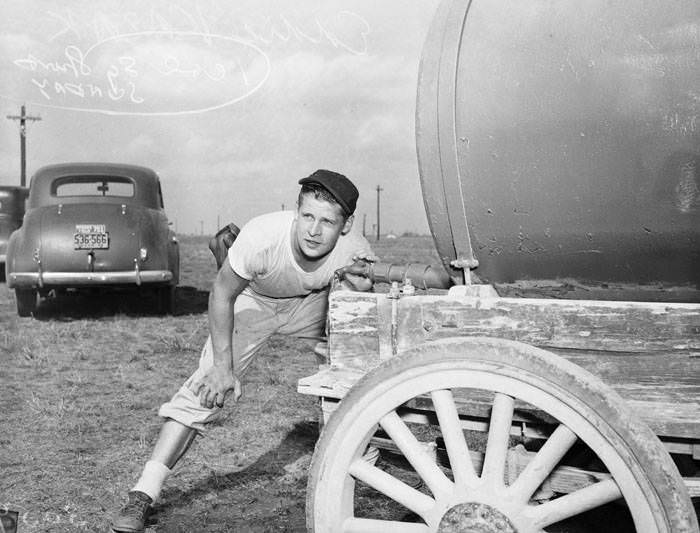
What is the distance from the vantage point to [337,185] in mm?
2795

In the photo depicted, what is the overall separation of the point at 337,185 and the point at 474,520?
1433 mm

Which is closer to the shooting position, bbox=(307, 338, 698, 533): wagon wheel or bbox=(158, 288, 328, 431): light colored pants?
bbox=(307, 338, 698, 533): wagon wheel

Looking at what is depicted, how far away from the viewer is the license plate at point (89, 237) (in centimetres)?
865

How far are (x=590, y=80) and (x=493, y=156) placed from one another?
0.32 meters

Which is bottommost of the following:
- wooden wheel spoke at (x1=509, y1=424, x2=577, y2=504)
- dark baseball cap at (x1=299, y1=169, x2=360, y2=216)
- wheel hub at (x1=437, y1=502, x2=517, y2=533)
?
wheel hub at (x1=437, y1=502, x2=517, y2=533)

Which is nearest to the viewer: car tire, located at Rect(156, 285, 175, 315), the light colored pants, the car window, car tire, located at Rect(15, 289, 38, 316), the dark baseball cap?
the dark baseball cap

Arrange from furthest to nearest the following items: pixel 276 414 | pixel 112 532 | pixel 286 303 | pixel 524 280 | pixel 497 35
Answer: pixel 276 414
pixel 286 303
pixel 112 532
pixel 524 280
pixel 497 35

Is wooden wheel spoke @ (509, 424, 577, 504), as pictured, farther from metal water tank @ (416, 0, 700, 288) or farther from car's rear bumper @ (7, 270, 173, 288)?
car's rear bumper @ (7, 270, 173, 288)

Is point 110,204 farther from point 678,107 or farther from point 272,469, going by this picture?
point 678,107

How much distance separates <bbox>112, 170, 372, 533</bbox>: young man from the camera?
2.80m

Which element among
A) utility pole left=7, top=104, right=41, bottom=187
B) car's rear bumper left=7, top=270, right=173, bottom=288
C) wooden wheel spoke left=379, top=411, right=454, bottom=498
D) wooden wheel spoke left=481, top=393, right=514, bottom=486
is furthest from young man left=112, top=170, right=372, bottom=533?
utility pole left=7, top=104, right=41, bottom=187

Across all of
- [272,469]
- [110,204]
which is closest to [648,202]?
[272,469]

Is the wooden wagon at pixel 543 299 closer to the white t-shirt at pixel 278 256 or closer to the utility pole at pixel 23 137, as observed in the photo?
the white t-shirt at pixel 278 256

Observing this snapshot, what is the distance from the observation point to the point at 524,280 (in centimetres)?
220
